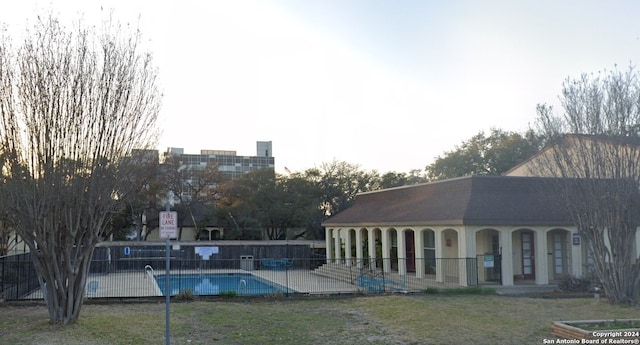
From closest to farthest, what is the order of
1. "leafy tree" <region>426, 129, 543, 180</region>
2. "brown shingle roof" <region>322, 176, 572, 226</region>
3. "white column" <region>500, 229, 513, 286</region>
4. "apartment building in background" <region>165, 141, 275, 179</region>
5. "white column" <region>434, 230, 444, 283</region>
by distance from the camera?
"white column" <region>500, 229, 513, 286</region>, "brown shingle roof" <region>322, 176, 572, 226</region>, "white column" <region>434, 230, 444, 283</region>, "leafy tree" <region>426, 129, 543, 180</region>, "apartment building in background" <region>165, 141, 275, 179</region>

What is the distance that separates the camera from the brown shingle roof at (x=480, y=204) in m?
24.1

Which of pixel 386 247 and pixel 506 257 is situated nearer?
pixel 506 257

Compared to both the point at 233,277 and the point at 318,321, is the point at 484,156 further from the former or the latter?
the point at 318,321

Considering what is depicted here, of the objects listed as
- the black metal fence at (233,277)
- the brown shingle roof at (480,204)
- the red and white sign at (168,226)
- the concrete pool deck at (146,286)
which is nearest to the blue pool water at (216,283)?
the black metal fence at (233,277)

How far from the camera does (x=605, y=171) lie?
1755 centimetres

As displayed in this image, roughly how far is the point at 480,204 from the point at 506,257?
8.01 feet

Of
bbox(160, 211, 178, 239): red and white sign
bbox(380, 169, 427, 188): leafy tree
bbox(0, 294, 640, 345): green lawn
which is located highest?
bbox(380, 169, 427, 188): leafy tree

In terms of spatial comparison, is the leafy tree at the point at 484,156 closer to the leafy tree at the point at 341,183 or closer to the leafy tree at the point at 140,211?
the leafy tree at the point at 341,183

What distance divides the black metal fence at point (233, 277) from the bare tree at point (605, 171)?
581 centimetres

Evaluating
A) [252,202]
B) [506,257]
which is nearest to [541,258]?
[506,257]

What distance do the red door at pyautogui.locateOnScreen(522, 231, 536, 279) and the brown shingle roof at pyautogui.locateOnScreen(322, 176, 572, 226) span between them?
64.0 inches

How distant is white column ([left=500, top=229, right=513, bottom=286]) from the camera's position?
78.1ft

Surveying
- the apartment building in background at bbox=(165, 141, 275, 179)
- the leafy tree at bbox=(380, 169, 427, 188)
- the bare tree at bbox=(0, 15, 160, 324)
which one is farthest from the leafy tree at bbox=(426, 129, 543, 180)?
the apartment building in background at bbox=(165, 141, 275, 179)

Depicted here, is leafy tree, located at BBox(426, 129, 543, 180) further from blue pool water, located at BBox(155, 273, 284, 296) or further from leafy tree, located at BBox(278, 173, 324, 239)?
blue pool water, located at BBox(155, 273, 284, 296)
